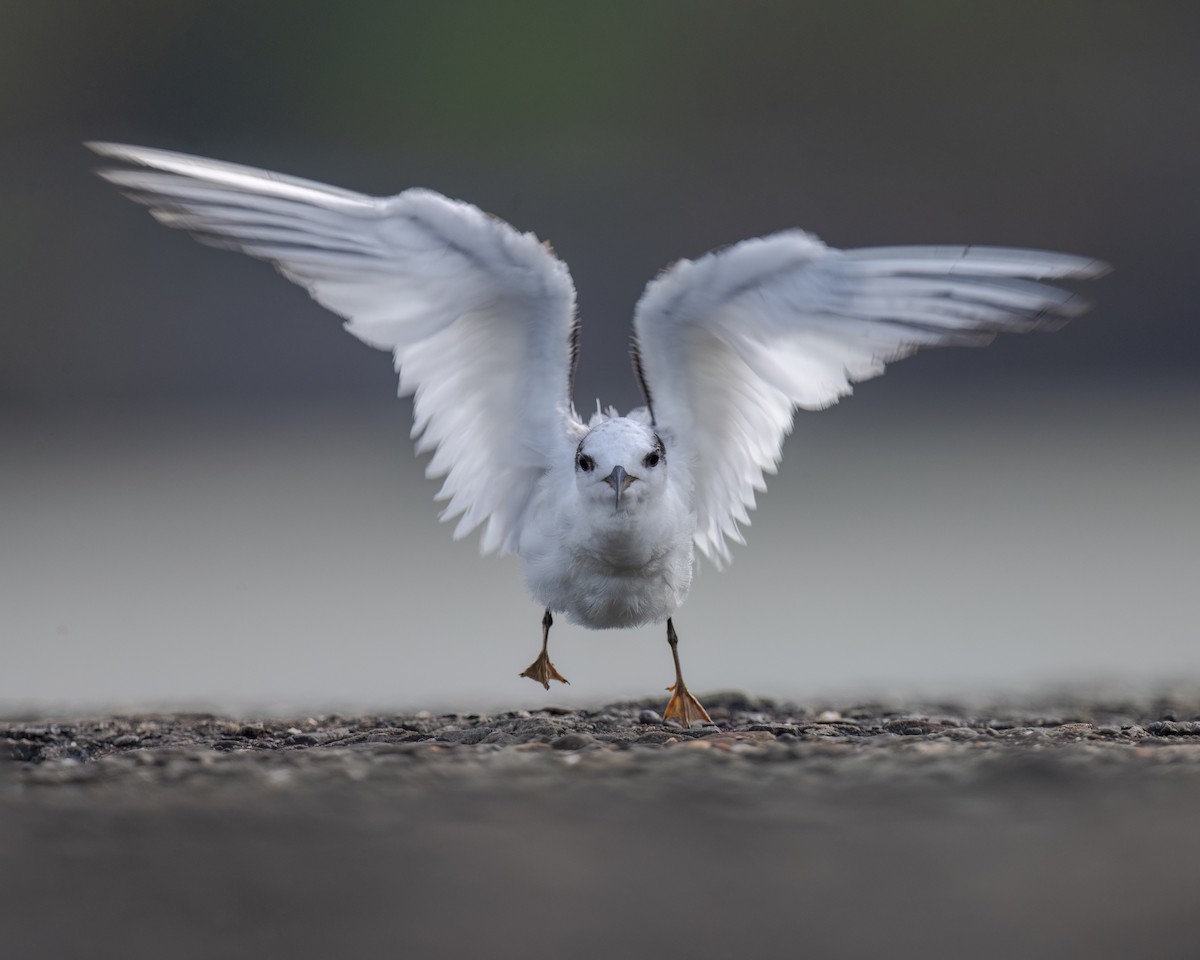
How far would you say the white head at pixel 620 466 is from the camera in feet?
25.7

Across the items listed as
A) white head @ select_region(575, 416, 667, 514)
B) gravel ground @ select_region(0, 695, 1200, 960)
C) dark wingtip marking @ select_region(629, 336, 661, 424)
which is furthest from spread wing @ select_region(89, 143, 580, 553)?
gravel ground @ select_region(0, 695, 1200, 960)

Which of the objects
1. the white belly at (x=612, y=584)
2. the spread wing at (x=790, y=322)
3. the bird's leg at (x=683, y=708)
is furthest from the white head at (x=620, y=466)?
the bird's leg at (x=683, y=708)

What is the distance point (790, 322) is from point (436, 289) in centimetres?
172

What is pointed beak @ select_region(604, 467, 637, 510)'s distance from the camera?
7738 millimetres

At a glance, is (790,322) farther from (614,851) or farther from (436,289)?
(614,851)

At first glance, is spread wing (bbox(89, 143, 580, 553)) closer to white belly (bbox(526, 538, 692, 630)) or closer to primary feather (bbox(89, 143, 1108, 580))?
primary feather (bbox(89, 143, 1108, 580))

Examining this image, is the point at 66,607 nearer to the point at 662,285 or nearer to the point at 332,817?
the point at 662,285

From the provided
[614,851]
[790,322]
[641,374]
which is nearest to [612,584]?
[641,374]

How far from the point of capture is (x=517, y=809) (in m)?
5.48

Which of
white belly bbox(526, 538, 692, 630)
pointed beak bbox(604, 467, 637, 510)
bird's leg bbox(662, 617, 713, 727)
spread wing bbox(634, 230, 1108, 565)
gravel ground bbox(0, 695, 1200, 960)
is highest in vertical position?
spread wing bbox(634, 230, 1108, 565)

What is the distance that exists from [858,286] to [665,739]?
2.21 metres

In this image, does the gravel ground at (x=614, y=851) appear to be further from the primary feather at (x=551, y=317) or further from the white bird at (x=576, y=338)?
the primary feather at (x=551, y=317)

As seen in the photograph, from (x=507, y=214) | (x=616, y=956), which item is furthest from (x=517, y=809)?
(x=507, y=214)

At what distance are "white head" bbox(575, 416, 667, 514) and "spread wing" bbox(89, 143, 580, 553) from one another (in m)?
0.56
